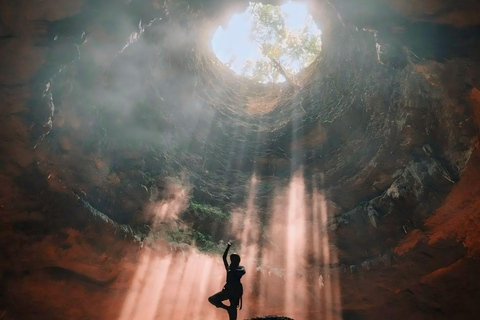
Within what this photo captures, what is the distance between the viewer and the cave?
4629 mm

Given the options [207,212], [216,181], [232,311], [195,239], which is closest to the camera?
[232,311]

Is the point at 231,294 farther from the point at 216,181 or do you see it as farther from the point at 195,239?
the point at 216,181

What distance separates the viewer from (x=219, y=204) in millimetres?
7477

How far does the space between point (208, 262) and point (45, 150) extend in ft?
12.6

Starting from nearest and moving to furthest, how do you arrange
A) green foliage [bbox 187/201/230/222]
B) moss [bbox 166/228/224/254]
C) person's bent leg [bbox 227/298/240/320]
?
1. person's bent leg [bbox 227/298/240/320]
2. moss [bbox 166/228/224/254]
3. green foliage [bbox 187/201/230/222]

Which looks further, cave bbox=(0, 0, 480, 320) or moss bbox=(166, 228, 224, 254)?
moss bbox=(166, 228, 224, 254)

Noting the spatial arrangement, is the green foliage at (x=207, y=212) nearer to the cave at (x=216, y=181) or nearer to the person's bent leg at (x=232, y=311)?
the cave at (x=216, y=181)

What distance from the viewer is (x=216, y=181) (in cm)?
804

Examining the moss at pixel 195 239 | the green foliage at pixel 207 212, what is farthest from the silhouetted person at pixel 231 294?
the green foliage at pixel 207 212

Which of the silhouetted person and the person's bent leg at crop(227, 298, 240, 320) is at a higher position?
the silhouetted person

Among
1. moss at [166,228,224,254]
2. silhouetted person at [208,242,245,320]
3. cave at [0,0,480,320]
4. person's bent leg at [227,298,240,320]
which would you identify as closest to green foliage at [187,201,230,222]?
cave at [0,0,480,320]

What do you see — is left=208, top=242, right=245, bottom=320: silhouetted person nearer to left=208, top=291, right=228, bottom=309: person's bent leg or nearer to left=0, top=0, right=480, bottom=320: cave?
left=208, top=291, right=228, bottom=309: person's bent leg

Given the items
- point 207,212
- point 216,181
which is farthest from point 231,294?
point 216,181

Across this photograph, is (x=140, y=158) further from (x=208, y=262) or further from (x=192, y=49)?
(x=192, y=49)
